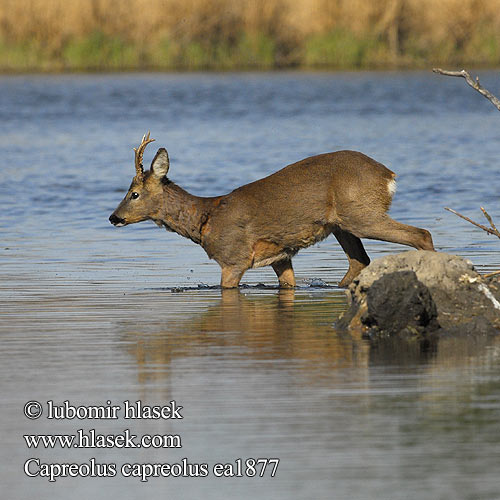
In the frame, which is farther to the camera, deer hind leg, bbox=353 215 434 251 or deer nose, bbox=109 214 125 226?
deer nose, bbox=109 214 125 226

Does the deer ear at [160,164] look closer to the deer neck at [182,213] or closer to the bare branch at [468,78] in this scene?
the deer neck at [182,213]

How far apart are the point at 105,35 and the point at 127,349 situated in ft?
132

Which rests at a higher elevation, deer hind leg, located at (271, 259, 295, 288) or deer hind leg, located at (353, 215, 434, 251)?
deer hind leg, located at (353, 215, 434, 251)

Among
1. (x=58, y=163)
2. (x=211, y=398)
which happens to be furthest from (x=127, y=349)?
(x=58, y=163)

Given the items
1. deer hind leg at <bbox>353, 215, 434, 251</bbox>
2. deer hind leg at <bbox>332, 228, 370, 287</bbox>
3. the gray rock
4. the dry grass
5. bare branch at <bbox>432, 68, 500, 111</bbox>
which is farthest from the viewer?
the dry grass

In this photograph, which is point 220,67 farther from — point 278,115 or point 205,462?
point 205,462

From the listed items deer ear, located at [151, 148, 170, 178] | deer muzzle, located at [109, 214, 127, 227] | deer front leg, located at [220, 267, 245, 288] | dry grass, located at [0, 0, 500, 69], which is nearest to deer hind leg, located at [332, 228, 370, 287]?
deer front leg, located at [220, 267, 245, 288]

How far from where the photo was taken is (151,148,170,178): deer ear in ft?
43.3

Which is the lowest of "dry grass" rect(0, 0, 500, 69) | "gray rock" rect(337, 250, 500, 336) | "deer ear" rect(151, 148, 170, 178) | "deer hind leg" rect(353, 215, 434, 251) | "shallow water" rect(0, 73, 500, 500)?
"shallow water" rect(0, 73, 500, 500)

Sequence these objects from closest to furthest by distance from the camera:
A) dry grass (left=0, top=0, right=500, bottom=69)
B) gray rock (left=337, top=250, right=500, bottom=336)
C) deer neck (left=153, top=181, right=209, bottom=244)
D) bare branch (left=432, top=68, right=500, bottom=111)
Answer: gray rock (left=337, top=250, right=500, bottom=336) → bare branch (left=432, top=68, right=500, bottom=111) → deer neck (left=153, top=181, right=209, bottom=244) → dry grass (left=0, top=0, right=500, bottom=69)

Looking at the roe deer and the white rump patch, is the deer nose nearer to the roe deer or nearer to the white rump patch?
the roe deer

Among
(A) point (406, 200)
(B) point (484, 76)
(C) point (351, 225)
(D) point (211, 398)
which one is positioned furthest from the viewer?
(B) point (484, 76)

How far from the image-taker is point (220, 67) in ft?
163

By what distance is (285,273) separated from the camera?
12.8 meters
